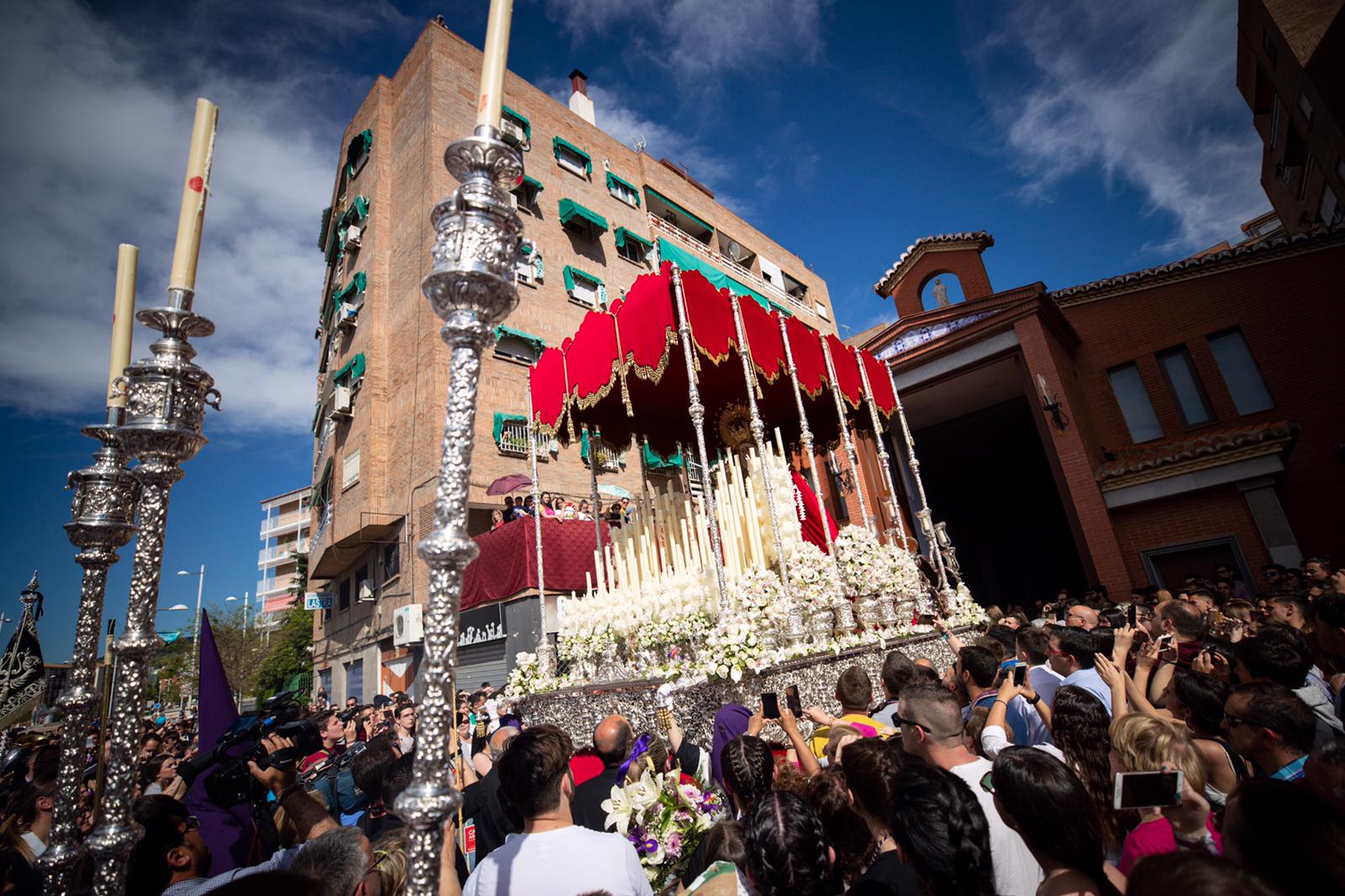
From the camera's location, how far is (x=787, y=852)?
1827 mm

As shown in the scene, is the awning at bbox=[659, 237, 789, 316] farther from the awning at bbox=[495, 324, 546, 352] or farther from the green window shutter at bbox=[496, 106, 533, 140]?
the awning at bbox=[495, 324, 546, 352]

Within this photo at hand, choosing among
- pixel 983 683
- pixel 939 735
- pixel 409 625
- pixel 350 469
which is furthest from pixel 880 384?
pixel 350 469

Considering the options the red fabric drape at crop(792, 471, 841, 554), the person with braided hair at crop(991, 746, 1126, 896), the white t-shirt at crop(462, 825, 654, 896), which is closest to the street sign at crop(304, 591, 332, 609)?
the red fabric drape at crop(792, 471, 841, 554)

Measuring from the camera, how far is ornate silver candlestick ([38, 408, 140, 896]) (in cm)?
187

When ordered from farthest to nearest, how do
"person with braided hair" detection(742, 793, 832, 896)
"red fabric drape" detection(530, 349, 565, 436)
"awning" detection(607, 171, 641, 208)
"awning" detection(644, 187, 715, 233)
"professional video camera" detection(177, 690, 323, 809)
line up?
"awning" detection(644, 187, 715, 233)
"awning" detection(607, 171, 641, 208)
"red fabric drape" detection(530, 349, 565, 436)
"professional video camera" detection(177, 690, 323, 809)
"person with braided hair" detection(742, 793, 832, 896)

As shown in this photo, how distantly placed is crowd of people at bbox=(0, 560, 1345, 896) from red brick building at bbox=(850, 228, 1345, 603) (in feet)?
33.3

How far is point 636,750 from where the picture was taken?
11.8ft

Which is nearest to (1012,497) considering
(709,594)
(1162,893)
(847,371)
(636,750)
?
(847,371)

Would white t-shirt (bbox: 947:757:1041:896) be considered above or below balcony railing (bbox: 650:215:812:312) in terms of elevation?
below

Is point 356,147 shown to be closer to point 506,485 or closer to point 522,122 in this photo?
point 522,122

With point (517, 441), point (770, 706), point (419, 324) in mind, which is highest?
point (419, 324)

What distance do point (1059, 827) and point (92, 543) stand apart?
10.5ft

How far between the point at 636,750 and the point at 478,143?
3.34 metres

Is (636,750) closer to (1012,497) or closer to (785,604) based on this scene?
(785,604)
